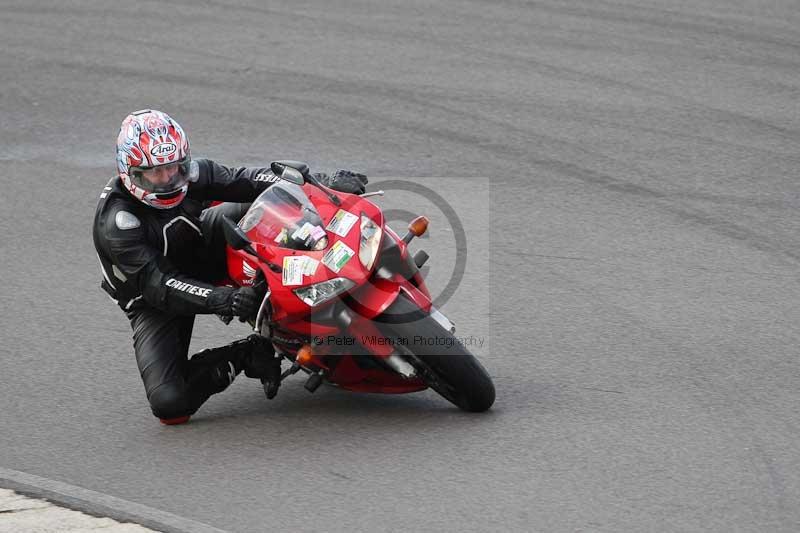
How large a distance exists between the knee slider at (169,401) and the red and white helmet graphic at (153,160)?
100cm

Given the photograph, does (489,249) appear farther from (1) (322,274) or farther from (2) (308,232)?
(1) (322,274)

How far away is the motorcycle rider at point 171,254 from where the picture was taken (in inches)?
249

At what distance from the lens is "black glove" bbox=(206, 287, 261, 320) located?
19.4ft

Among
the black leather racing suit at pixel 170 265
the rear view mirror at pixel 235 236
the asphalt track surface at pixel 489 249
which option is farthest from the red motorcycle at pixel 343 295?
the black leather racing suit at pixel 170 265

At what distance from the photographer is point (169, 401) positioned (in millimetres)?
6438

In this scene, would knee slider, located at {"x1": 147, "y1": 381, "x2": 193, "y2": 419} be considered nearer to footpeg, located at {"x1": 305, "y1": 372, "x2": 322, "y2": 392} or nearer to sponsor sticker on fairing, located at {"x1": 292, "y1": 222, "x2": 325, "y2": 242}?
footpeg, located at {"x1": 305, "y1": 372, "x2": 322, "y2": 392}

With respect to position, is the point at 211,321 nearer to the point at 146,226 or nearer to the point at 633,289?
the point at 146,226

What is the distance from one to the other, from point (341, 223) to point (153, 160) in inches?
43.2

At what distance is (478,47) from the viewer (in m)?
12.3

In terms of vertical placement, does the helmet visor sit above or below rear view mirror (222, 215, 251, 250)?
above

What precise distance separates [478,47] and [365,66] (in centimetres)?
123

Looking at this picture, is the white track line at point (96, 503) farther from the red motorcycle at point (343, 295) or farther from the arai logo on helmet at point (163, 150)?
the arai logo on helmet at point (163, 150)

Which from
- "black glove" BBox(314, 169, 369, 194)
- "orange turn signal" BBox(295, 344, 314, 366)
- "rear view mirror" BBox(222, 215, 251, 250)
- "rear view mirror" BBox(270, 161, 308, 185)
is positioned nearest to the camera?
"rear view mirror" BBox(222, 215, 251, 250)

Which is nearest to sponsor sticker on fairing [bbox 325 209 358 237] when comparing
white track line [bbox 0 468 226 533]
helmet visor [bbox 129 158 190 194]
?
helmet visor [bbox 129 158 190 194]
